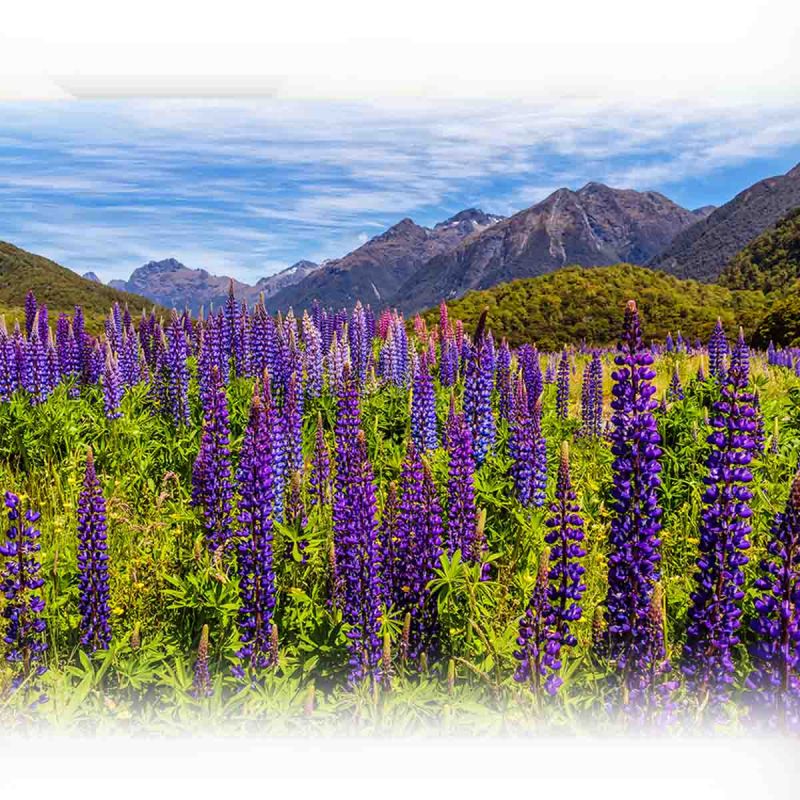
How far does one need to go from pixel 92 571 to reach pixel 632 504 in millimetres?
2900

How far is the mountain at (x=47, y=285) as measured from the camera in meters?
133

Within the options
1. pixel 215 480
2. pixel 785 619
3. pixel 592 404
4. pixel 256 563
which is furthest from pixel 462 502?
pixel 592 404

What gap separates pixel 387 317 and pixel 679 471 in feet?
30.6

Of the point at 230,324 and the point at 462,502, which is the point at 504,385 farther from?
the point at 462,502

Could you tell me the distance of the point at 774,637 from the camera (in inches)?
97.4

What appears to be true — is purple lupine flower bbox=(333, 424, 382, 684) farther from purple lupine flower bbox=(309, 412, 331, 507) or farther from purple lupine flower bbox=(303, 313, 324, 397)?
purple lupine flower bbox=(303, 313, 324, 397)

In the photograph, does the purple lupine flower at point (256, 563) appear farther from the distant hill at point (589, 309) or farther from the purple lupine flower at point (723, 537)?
the distant hill at point (589, 309)

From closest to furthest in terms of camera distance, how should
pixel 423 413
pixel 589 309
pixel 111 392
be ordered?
pixel 423 413 < pixel 111 392 < pixel 589 309

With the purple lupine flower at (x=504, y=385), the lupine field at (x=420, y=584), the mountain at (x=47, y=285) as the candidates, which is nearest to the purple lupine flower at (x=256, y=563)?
the lupine field at (x=420, y=584)

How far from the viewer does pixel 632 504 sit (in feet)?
8.74

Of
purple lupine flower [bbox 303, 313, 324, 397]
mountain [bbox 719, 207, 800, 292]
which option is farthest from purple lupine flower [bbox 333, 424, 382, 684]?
mountain [bbox 719, 207, 800, 292]

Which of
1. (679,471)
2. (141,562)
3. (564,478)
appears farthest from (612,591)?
(679,471)

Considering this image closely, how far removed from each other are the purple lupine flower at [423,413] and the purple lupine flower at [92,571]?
133 inches

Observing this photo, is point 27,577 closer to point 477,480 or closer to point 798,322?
point 477,480
